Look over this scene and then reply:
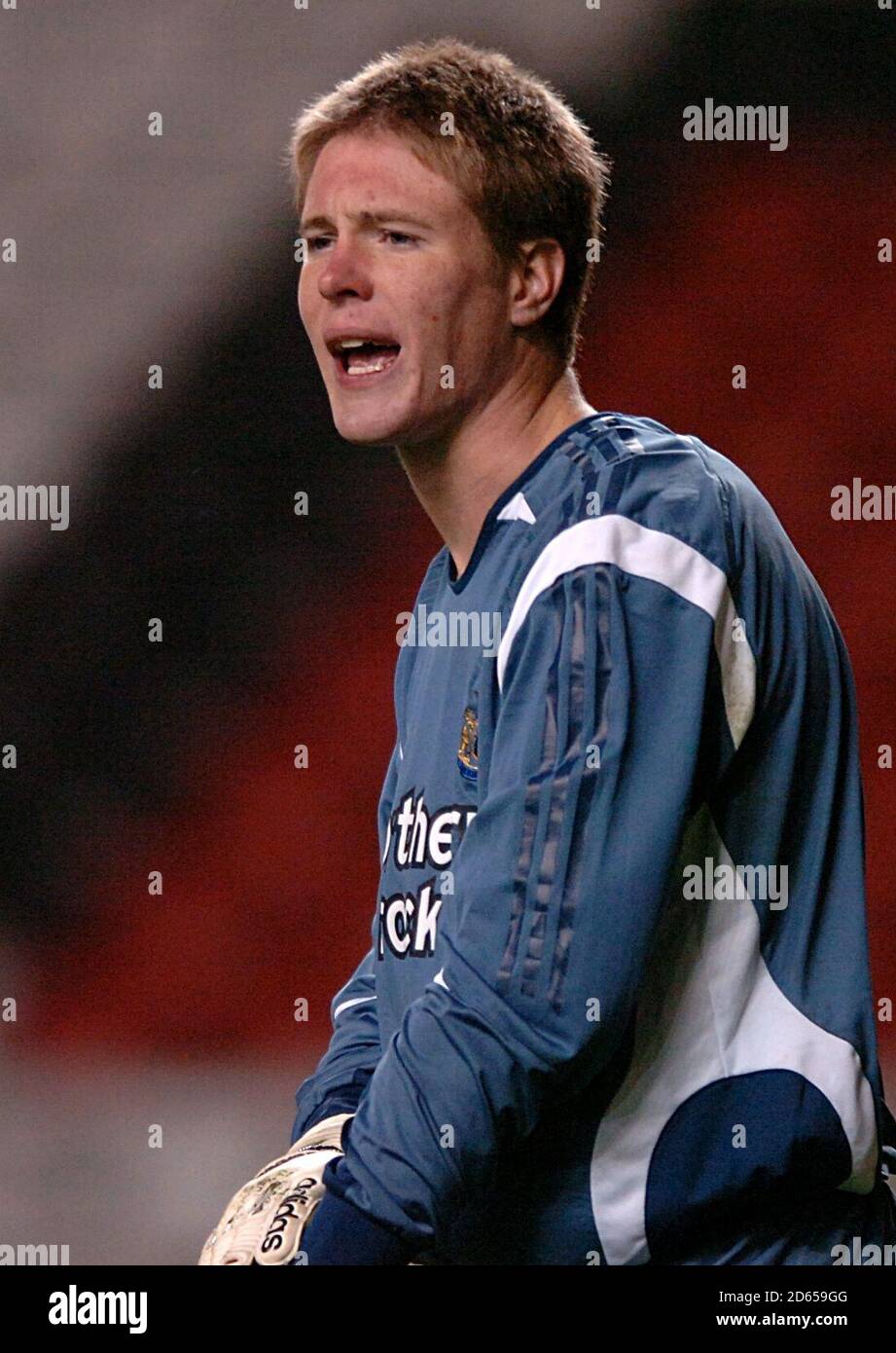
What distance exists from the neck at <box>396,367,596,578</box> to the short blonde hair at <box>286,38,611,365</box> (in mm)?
62

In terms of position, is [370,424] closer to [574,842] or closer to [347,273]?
[347,273]

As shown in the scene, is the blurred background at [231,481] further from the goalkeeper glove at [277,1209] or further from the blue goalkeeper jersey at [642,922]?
the blue goalkeeper jersey at [642,922]

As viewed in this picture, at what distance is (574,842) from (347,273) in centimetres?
42

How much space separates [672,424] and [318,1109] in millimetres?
1369

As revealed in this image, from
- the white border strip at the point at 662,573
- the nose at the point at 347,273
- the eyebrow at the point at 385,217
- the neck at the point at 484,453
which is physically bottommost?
the white border strip at the point at 662,573

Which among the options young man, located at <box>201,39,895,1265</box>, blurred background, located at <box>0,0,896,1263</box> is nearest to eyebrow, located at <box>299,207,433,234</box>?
young man, located at <box>201,39,895,1265</box>

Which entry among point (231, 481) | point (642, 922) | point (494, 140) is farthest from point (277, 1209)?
point (231, 481)

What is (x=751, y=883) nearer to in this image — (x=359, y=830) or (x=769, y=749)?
(x=769, y=749)

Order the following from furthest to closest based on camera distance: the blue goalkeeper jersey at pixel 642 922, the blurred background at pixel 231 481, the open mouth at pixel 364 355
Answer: the blurred background at pixel 231 481
the open mouth at pixel 364 355
the blue goalkeeper jersey at pixel 642 922

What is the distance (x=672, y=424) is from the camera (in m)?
2.26

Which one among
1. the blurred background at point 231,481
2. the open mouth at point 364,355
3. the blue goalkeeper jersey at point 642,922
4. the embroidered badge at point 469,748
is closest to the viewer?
the blue goalkeeper jersey at point 642,922

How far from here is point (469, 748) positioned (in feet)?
3.23

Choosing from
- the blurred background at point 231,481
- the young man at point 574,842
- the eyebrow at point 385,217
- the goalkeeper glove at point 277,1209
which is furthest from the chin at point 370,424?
the blurred background at point 231,481

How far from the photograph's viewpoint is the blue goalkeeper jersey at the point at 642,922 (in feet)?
2.73
